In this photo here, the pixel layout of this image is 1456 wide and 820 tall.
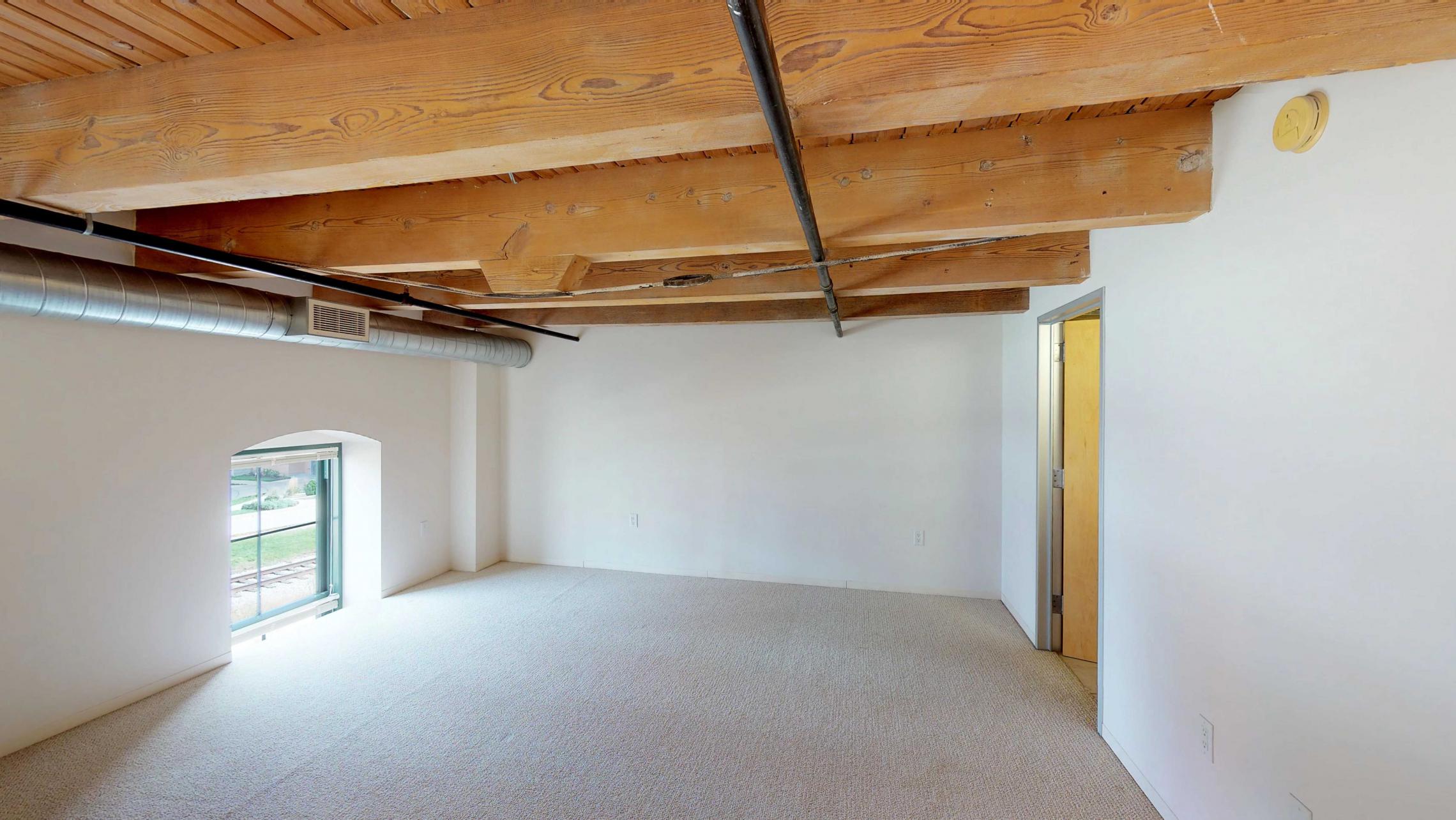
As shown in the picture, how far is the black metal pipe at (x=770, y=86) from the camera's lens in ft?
2.18

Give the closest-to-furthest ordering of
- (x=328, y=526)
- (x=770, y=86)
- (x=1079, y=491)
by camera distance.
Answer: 1. (x=770, y=86)
2. (x=1079, y=491)
3. (x=328, y=526)

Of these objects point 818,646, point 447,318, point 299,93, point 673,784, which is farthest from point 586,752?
point 447,318

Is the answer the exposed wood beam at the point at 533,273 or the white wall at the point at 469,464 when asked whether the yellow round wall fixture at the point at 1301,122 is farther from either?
the white wall at the point at 469,464

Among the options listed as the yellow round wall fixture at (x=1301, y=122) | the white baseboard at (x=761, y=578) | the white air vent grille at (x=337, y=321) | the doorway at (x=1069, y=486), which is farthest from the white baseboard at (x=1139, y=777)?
the white air vent grille at (x=337, y=321)

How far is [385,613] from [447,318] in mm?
2358

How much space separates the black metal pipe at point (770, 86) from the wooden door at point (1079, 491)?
2.58 meters

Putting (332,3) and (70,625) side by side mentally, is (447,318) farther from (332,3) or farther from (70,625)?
(332,3)

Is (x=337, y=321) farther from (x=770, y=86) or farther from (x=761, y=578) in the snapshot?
(x=761, y=578)

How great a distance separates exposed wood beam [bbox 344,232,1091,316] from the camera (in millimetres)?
2498

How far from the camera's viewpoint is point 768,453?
14.9ft

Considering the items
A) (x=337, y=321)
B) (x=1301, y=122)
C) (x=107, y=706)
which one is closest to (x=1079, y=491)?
(x=1301, y=122)

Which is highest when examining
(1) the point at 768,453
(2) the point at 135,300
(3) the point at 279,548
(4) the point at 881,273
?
(4) the point at 881,273

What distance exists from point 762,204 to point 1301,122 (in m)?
1.38

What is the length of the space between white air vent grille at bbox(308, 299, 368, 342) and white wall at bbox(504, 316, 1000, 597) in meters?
1.82
